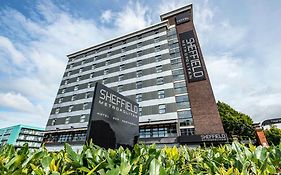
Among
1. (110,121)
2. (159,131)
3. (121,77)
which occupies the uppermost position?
(121,77)

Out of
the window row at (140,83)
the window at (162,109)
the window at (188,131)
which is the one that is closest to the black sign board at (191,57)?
the window row at (140,83)

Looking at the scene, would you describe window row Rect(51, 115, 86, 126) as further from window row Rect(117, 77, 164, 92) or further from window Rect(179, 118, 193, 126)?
window Rect(179, 118, 193, 126)

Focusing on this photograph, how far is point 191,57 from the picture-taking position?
2306cm

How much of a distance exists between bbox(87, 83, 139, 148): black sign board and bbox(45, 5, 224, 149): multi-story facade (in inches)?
555

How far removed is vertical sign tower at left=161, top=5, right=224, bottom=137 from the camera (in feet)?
62.0

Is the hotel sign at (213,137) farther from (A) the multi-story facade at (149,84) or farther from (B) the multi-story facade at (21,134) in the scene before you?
(B) the multi-story facade at (21,134)

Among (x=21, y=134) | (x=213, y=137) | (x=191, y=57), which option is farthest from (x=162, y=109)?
(x=21, y=134)

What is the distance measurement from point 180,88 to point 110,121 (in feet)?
59.0

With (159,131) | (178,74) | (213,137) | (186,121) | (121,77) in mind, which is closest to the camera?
(213,137)

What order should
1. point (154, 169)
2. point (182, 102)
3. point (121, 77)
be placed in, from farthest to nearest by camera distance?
point (121, 77) → point (182, 102) → point (154, 169)

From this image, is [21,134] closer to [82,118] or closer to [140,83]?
[82,118]

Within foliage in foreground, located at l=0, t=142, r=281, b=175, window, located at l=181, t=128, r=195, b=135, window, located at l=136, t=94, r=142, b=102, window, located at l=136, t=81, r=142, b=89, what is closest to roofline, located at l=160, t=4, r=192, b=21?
window, located at l=136, t=81, r=142, b=89

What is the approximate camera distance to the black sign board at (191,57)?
21.8 meters

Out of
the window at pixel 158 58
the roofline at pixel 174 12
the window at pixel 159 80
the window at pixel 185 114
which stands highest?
the roofline at pixel 174 12
